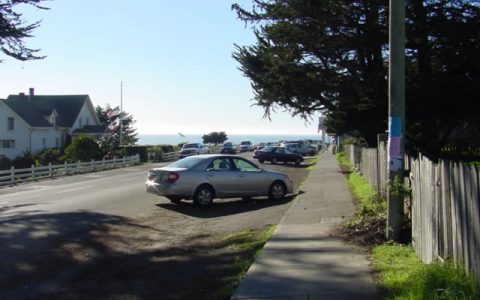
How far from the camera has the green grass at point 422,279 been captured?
5.40 metres

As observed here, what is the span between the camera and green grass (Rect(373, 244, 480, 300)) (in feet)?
17.7

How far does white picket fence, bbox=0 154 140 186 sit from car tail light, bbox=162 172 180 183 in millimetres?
17235

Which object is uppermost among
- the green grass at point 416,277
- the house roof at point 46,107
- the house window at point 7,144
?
the house roof at point 46,107

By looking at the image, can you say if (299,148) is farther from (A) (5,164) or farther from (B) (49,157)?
(A) (5,164)

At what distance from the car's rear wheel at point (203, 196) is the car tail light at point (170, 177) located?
2.40 ft

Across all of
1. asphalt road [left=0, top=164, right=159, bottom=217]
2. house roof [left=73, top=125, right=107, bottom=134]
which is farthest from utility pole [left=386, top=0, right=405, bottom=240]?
house roof [left=73, top=125, right=107, bottom=134]

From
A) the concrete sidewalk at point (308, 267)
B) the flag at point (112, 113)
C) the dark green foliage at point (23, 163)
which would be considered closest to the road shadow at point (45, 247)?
the concrete sidewalk at point (308, 267)

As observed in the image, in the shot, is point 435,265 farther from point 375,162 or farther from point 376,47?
point 376,47

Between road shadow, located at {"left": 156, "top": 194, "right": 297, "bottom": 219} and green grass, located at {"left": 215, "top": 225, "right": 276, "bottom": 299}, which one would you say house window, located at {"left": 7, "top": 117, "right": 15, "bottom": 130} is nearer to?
road shadow, located at {"left": 156, "top": 194, "right": 297, "bottom": 219}

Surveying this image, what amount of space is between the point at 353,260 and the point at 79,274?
393 centimetres

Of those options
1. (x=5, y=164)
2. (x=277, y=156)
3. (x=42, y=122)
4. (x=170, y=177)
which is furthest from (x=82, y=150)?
(x=170, y=177)

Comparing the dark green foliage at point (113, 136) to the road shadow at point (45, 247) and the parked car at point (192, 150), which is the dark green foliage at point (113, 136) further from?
the road shadow at point (45, 247)

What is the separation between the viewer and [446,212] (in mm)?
6414

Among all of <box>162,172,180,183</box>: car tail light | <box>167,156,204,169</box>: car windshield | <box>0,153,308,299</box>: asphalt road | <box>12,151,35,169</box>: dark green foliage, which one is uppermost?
<box>167,156,204,169</box>: car windshield
